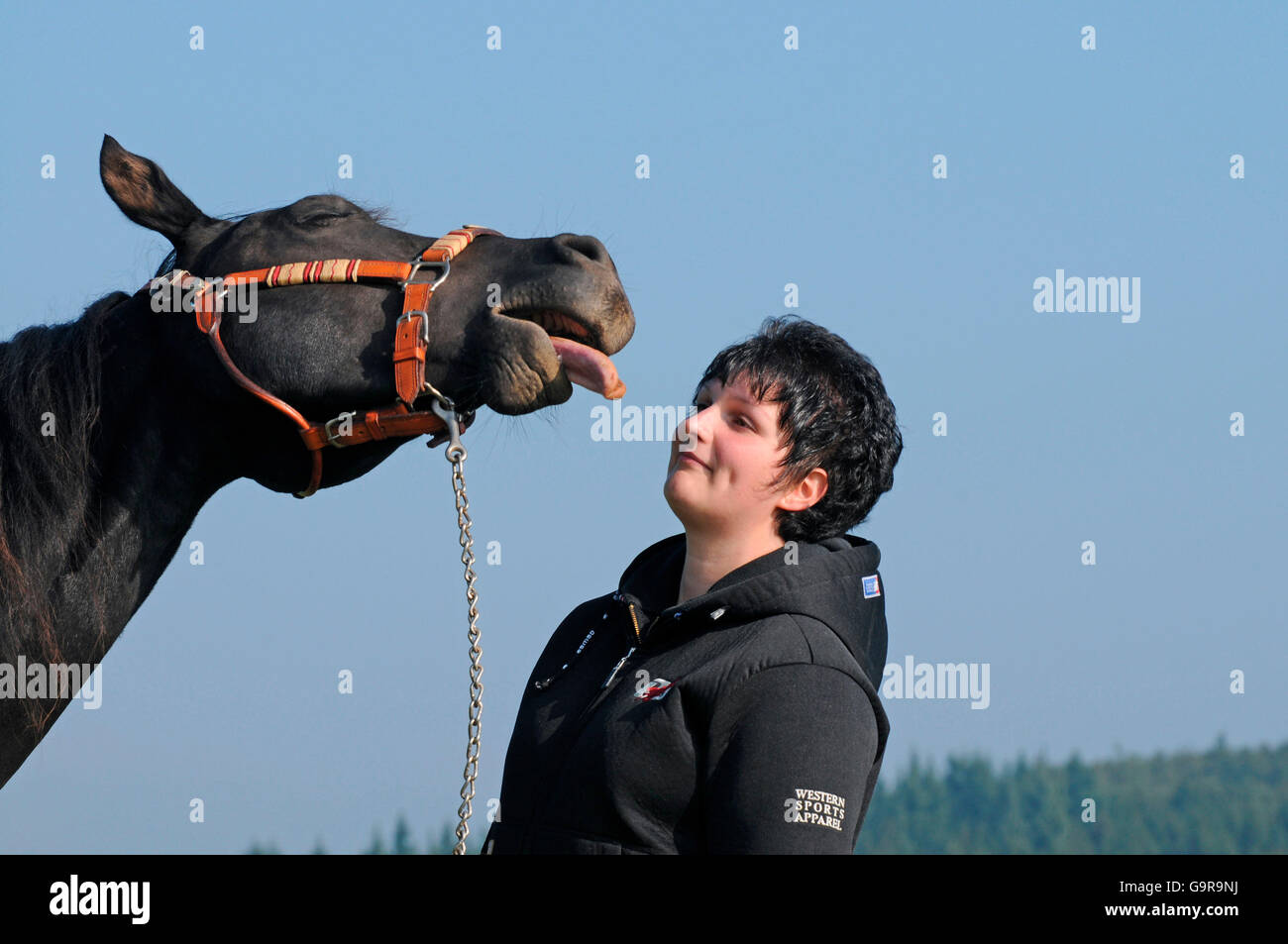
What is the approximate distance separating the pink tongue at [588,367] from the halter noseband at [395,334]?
27 cm

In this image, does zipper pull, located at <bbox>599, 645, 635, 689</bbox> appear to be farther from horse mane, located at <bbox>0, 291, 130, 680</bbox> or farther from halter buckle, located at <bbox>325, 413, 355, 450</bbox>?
horse mane, located at <bbox>0, 291, 130, 680</bbox>

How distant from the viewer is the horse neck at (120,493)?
3.39 metres

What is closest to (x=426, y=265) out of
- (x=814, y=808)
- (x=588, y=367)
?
(x=588, y=367)

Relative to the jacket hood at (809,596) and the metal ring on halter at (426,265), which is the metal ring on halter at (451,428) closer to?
the metal ring on halter at (426,265)

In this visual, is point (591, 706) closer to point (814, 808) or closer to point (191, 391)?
point (814, 808)

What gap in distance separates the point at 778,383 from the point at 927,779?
4174 cm

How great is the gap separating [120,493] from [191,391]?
31 cm

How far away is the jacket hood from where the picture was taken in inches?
104

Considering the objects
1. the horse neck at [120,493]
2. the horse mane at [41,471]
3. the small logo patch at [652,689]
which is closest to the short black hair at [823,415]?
the small logo patch at [652,689]

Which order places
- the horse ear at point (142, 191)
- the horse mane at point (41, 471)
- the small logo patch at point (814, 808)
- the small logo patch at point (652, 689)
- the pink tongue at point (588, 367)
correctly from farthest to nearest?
the horse ear at point (142, 191), the pink tongue at point (588, 367), the horse mane at point (41, 471), the small logo patch at point (652, 689), the small logo patch at point (814, 808)

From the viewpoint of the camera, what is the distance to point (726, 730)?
247cm

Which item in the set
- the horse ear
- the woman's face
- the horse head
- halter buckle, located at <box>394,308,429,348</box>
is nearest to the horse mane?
the horse head

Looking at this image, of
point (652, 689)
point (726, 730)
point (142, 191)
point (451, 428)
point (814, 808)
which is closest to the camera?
point (814, 808)
